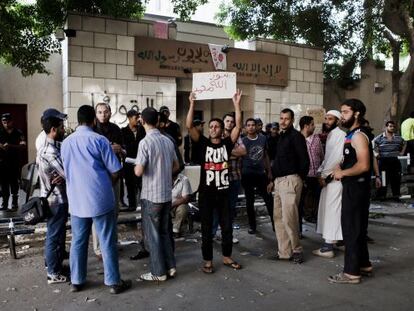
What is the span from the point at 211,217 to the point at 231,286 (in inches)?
31.4

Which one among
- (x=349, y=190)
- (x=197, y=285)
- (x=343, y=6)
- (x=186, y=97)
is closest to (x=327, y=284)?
(x=349, y=190)

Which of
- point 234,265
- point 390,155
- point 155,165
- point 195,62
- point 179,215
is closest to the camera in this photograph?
point 155,165

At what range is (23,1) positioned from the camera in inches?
432

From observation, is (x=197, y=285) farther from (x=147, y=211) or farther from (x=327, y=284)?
(x=327, y=284)

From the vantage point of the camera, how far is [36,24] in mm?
11062

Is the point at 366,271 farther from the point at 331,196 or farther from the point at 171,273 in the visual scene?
the point at 171,273

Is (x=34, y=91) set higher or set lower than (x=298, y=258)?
higher

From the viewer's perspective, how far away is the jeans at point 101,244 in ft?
13.7

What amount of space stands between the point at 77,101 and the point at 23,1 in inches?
126

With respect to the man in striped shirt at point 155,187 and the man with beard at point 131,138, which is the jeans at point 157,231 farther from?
the man with beard at point 131,138

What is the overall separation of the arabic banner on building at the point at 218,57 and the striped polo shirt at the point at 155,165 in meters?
7.75

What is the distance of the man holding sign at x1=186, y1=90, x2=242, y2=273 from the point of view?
15.8ft

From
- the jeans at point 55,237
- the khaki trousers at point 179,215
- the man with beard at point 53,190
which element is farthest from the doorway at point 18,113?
the jeans at point 55,237

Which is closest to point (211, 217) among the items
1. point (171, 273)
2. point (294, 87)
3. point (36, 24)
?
point (171, 273)
